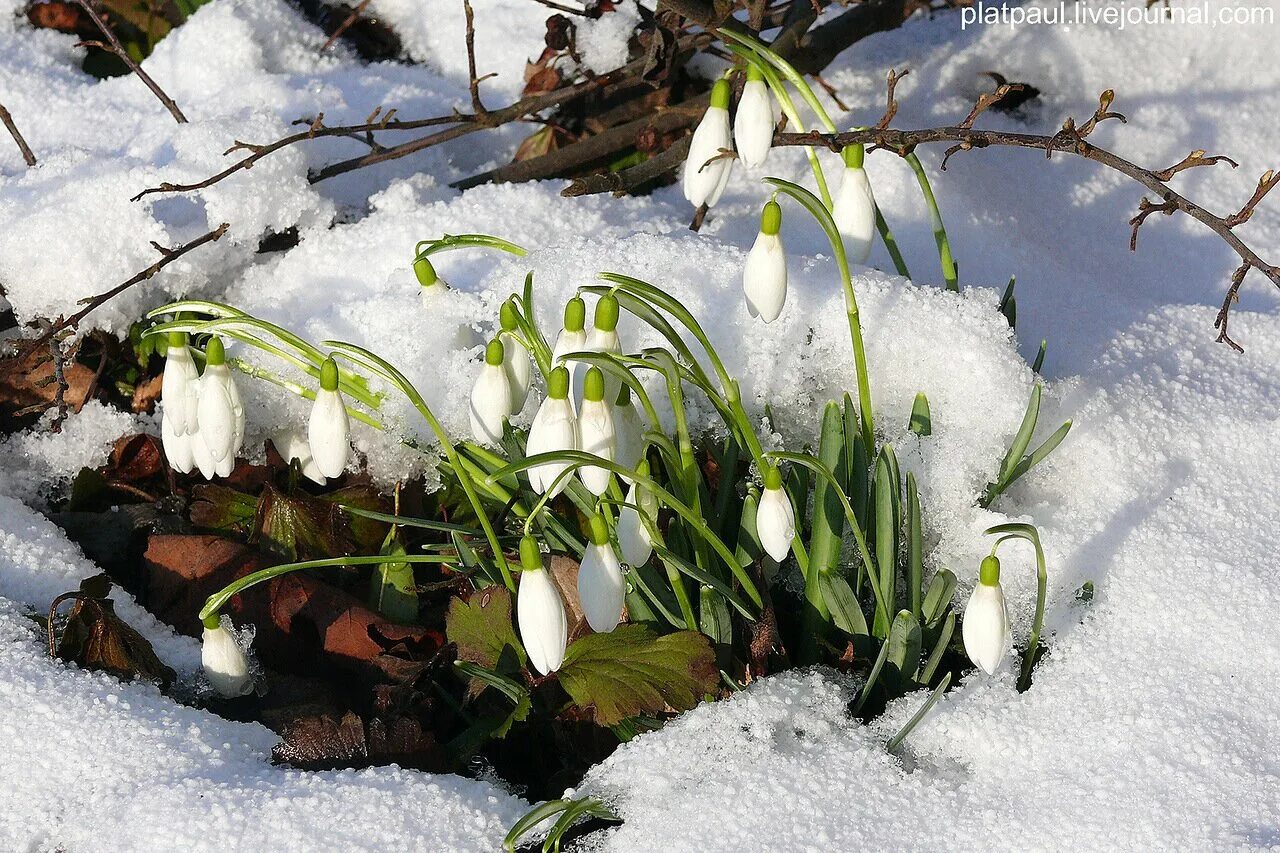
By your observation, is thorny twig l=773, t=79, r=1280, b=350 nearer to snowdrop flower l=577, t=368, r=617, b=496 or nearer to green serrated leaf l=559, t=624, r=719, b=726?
snowdrop flower l=577, t=368, r=617, b=496

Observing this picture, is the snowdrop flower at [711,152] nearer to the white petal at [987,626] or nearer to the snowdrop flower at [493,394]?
the snowdrop flower at [493,394]

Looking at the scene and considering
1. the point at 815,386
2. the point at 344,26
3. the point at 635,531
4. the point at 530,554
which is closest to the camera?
the point at 530,554

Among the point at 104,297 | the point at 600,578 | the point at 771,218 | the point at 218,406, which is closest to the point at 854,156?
the point at 771,218

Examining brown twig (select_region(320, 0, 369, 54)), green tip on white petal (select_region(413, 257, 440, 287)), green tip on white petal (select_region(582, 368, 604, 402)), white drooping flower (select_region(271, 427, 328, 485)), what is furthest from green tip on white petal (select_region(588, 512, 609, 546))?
brown twig (select_region(320, 0, 369, 54))

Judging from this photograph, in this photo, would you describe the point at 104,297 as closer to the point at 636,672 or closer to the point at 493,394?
the point at 493,394

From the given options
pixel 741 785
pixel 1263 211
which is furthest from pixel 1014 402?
A: pixel 1263 211

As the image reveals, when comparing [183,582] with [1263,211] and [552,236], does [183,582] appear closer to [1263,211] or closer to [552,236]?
[552,236]

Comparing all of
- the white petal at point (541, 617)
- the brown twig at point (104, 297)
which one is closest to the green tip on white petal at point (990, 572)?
the white petal at point (541, 617)
